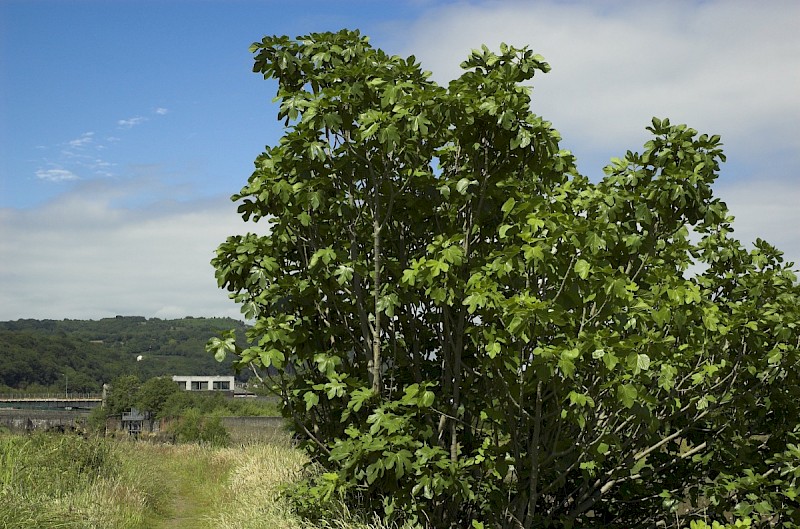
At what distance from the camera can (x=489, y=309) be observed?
22.4 ft

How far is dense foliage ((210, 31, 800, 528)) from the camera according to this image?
6613 mm

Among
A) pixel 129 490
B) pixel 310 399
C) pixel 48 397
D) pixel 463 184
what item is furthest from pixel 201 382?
pixel 463 184

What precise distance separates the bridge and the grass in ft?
312

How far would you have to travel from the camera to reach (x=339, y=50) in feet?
25.8

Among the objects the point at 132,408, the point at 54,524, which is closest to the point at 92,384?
the point at 132,408

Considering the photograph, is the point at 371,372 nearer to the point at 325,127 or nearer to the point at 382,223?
the point at 382,223

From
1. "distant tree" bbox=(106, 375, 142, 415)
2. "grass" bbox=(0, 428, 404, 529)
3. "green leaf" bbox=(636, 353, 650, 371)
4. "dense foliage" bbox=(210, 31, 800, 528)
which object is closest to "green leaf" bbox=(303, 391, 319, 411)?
"dense foliage" bbox=(210, 31, 800, 528)

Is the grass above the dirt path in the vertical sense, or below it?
above

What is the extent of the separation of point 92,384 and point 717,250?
132323 millimetres

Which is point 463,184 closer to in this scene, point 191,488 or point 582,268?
point 582,268

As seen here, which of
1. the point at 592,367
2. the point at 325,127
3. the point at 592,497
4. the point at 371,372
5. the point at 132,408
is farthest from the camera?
the point at 132,408

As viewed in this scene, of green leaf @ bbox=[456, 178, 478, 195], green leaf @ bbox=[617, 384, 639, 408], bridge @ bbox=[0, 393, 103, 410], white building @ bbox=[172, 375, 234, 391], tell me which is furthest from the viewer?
white building @ bbox=[172, 375, 234, 391]

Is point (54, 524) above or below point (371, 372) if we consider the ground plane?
below

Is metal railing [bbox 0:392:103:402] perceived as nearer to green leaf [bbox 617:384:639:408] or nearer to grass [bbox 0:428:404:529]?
grass [bbox 0:428:404:529]
